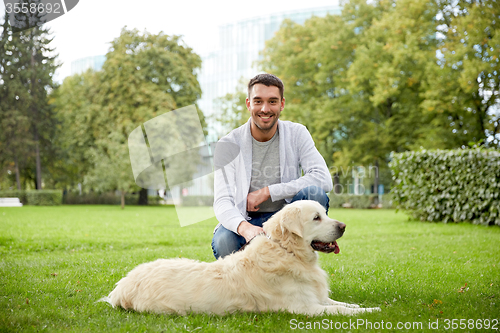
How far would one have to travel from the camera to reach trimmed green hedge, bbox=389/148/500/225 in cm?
1201

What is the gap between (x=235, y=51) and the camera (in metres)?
72.4

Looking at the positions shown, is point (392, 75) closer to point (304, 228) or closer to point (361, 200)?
point (361, 200)

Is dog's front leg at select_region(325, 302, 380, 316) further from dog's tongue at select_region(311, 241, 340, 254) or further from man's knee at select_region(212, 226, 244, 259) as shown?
man's knee at select_region(212, 226, 244, 259)

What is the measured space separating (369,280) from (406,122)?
909 inches

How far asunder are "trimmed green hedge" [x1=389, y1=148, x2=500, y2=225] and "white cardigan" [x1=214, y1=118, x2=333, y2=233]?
9.33 metres

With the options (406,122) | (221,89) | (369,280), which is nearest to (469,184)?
(369,280)

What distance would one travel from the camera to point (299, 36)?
104 ft

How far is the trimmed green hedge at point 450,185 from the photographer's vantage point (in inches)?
473

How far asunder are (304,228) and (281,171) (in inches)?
47.8

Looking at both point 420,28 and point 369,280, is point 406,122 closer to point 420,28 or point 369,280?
point 420,28

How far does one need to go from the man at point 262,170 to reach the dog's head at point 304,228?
2.11 ft

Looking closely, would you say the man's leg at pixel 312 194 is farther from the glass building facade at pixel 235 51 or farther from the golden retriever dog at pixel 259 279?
the glass building facade at pixel 235 51

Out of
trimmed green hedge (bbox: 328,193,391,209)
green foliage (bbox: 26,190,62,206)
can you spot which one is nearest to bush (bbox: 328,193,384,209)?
trimmed green hedge (bbox: 328,193,391,209)

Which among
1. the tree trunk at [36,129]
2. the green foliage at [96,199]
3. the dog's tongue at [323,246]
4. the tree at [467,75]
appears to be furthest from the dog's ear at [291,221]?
the tree trunk at [36,129]
